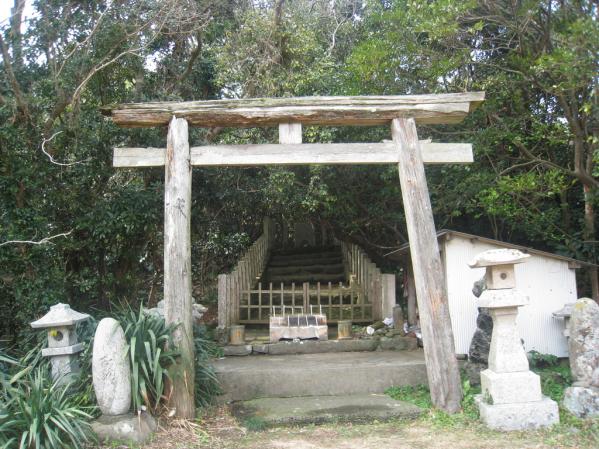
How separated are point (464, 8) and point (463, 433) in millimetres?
5510

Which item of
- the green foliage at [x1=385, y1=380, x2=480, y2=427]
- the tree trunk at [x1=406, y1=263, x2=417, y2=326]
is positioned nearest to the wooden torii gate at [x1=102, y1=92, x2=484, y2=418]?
the green foliage at [x1=385, y1=380, x2=480, y2=427]

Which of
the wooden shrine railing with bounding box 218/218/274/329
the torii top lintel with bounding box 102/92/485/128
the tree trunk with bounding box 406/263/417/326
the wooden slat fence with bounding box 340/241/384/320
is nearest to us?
the torii top lintel with bounding box 102/92/485/128

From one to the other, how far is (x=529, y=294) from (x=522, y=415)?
97.0 inches

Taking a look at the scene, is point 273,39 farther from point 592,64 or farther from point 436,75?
point 592,64

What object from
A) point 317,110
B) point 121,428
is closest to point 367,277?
point 317,110

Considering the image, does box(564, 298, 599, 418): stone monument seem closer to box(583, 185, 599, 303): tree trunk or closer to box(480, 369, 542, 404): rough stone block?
box(480, 369, 542, 404): rough stone block

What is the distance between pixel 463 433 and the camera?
16.3ft

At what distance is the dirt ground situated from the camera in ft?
15.3

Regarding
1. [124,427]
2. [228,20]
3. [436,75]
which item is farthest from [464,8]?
[124,427]

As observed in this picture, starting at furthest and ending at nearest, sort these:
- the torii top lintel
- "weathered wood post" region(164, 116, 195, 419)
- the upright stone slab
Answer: the torii top lintel → "weathered wood post" region(164, 116, 195, 419) → the upright stone slab

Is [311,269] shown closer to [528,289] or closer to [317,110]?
[528,289]

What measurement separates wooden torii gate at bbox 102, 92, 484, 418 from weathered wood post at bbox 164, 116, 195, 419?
0.01m

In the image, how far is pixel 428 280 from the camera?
5.76 metres

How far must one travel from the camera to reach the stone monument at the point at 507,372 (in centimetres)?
499
